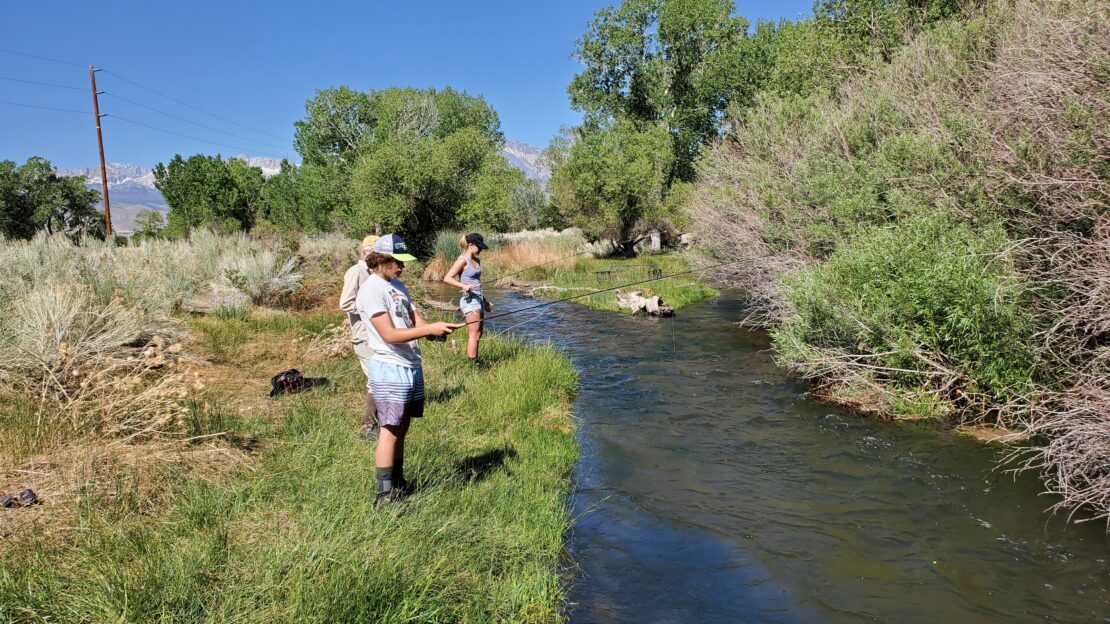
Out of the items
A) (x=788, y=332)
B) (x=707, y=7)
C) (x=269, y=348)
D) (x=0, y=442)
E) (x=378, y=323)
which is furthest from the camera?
(x=707, y=7)

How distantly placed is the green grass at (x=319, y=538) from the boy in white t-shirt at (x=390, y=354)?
357 mm

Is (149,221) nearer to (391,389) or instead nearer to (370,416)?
(370,416)

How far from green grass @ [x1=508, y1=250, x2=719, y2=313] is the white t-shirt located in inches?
520

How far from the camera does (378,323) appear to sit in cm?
447

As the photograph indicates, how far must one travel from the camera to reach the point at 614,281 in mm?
22891

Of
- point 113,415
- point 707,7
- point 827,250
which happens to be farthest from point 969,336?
point 707,7

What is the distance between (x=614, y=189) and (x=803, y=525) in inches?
1018

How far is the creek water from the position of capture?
436 cm

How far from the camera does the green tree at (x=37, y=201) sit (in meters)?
49.4

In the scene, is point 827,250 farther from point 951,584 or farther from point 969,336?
point 951,584

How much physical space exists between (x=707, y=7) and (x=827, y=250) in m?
31.5

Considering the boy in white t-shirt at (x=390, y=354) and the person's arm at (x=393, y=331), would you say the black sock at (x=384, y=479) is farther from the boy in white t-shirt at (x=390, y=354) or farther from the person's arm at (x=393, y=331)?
the person's arm at (x=393, y=331)

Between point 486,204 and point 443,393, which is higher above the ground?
point 486,204

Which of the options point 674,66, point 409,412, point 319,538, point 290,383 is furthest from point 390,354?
point 674,66
